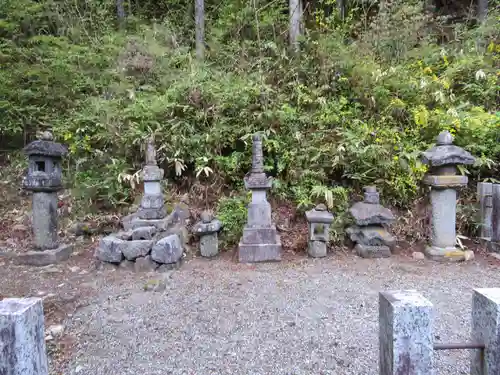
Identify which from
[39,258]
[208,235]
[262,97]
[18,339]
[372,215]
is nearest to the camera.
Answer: [18,339]

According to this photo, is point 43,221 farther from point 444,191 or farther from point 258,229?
point 444,191

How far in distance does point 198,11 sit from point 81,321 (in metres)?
7.65

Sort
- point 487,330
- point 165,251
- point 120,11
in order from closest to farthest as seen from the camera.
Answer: point 487,330 < point 165,251 < point 120,11

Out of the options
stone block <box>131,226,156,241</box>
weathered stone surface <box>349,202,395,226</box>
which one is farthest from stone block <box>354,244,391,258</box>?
stone block <box>131,226,156,241</box>

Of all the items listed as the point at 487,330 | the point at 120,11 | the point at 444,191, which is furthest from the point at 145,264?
the point at 120,11

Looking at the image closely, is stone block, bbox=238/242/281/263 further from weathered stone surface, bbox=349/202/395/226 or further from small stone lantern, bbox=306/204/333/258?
weathered stone surface, bbox=349/202/395/226

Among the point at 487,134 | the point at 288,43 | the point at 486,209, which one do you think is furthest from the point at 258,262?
the point at 288,43

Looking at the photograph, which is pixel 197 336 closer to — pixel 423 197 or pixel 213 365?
pixel 213 365

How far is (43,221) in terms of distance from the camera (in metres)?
4.57

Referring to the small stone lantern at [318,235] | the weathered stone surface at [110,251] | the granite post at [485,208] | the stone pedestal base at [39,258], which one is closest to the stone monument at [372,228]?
the small stone lantern at [318,235]

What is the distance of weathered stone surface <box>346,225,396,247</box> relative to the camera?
4598 mm

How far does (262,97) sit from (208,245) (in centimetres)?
324

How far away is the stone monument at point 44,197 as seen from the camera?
4465 millimetres

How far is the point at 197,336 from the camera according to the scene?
2.65 m
